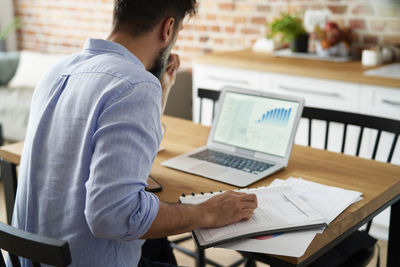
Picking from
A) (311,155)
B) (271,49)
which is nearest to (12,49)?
(271,49)

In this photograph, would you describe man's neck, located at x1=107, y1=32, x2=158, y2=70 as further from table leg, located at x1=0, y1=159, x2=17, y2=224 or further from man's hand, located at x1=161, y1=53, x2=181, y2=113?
table leg, located at x1=0, y1=159, x2=17, y2=224

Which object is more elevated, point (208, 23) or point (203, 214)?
point (208, 23)

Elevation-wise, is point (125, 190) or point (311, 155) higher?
point (125, 190)

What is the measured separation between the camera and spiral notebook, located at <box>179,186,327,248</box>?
122cm

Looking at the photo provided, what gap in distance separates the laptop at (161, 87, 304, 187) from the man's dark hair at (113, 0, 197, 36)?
1.76 ft

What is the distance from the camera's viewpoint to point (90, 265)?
3.91 ft

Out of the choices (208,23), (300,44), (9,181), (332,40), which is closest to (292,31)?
(300,44)

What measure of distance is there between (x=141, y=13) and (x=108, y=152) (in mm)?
406

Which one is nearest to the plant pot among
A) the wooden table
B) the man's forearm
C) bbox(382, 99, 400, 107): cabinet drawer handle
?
bbox(382, 99, 400, 107): cabinet drawer handle

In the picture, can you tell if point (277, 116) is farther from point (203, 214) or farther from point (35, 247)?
point (35, 247)

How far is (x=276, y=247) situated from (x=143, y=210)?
0.32 meters

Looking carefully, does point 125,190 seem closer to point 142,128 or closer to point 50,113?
point 142,128

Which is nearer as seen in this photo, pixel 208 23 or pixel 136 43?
pixel 136 43

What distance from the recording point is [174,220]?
3.93 ft
